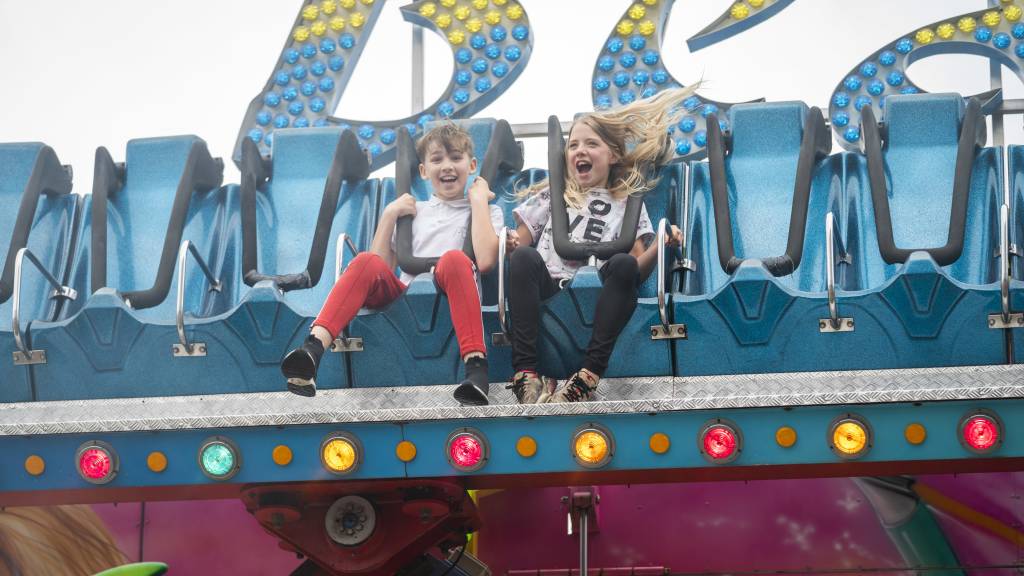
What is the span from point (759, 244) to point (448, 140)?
1.28 m

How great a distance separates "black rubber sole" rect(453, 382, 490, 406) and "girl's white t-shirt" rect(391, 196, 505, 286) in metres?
0.96

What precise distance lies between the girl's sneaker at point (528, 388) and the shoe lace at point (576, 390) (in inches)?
2.9

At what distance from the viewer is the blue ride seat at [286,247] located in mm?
4477

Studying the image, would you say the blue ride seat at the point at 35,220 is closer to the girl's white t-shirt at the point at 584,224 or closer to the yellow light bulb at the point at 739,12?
the girl's white t-shirt at the point at 584,224

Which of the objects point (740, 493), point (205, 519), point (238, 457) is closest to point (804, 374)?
point (740, 493)

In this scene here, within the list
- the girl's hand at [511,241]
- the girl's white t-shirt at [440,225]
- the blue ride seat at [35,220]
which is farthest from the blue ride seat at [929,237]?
the blue ride seat at [35,220]

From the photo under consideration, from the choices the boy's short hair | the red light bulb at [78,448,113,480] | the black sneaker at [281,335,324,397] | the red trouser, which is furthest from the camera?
the boy's short hair

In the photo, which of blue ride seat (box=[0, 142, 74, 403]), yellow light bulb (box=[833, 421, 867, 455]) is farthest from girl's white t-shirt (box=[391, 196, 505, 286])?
yellow light bulb (box=[833, 421, 867, 455])

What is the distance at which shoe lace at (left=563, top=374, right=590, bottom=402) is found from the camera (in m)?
3.90

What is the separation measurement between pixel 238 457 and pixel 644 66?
13.2ft

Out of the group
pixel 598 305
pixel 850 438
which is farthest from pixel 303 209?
pixel 850 438

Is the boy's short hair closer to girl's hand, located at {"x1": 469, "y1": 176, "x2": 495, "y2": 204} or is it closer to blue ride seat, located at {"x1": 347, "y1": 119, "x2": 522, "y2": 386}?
girl's hand, located at {"x1": 469, "y1": 176, "x2": 495, "y2": 204}

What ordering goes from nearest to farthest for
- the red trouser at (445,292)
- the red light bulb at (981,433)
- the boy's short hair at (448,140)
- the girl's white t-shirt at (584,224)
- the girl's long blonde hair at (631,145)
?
the red light bulb at (981,433) < the red trouser at (445,292) < the girl's white t-shirt at (584,224) < the girl's long blonde hair at (631,145) < the boy's short hair at (448,140)

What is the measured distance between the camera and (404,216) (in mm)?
4820
